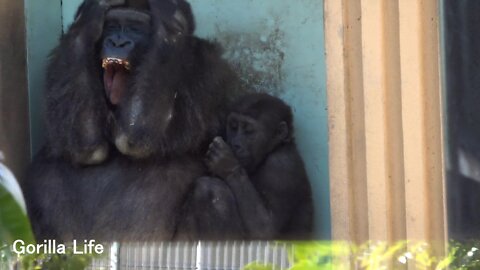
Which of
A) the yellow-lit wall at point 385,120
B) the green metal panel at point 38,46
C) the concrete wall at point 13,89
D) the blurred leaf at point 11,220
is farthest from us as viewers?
the green metal panel at point 38,46

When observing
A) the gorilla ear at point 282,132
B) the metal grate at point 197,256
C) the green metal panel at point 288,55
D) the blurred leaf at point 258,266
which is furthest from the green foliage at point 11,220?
the green metal panel at point 288,55

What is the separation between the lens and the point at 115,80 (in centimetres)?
482

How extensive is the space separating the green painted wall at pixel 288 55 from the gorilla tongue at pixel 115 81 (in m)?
0.67

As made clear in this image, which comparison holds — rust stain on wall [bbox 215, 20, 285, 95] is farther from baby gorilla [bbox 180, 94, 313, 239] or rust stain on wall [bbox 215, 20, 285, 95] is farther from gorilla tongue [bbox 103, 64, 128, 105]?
gorilla tongue [bbox 103, 64, 128, 105]

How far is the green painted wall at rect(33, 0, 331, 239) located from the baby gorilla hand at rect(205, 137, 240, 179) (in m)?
0.56

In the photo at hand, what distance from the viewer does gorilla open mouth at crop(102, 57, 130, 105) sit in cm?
479

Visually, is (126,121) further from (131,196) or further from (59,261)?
(59,261)

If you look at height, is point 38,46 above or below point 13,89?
above

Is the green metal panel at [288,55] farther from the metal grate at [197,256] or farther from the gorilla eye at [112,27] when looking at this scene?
the gorilla eye at [112,27]

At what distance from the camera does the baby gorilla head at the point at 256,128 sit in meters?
4.73

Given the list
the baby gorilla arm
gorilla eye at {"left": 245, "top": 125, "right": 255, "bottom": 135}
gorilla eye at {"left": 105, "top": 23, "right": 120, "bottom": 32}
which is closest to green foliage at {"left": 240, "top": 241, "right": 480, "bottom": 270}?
the baby gorilla arm

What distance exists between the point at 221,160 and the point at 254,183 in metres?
0.22

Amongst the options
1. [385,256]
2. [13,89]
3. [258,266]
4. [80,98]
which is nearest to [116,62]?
[80,98]

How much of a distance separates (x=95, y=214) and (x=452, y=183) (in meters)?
1.62
